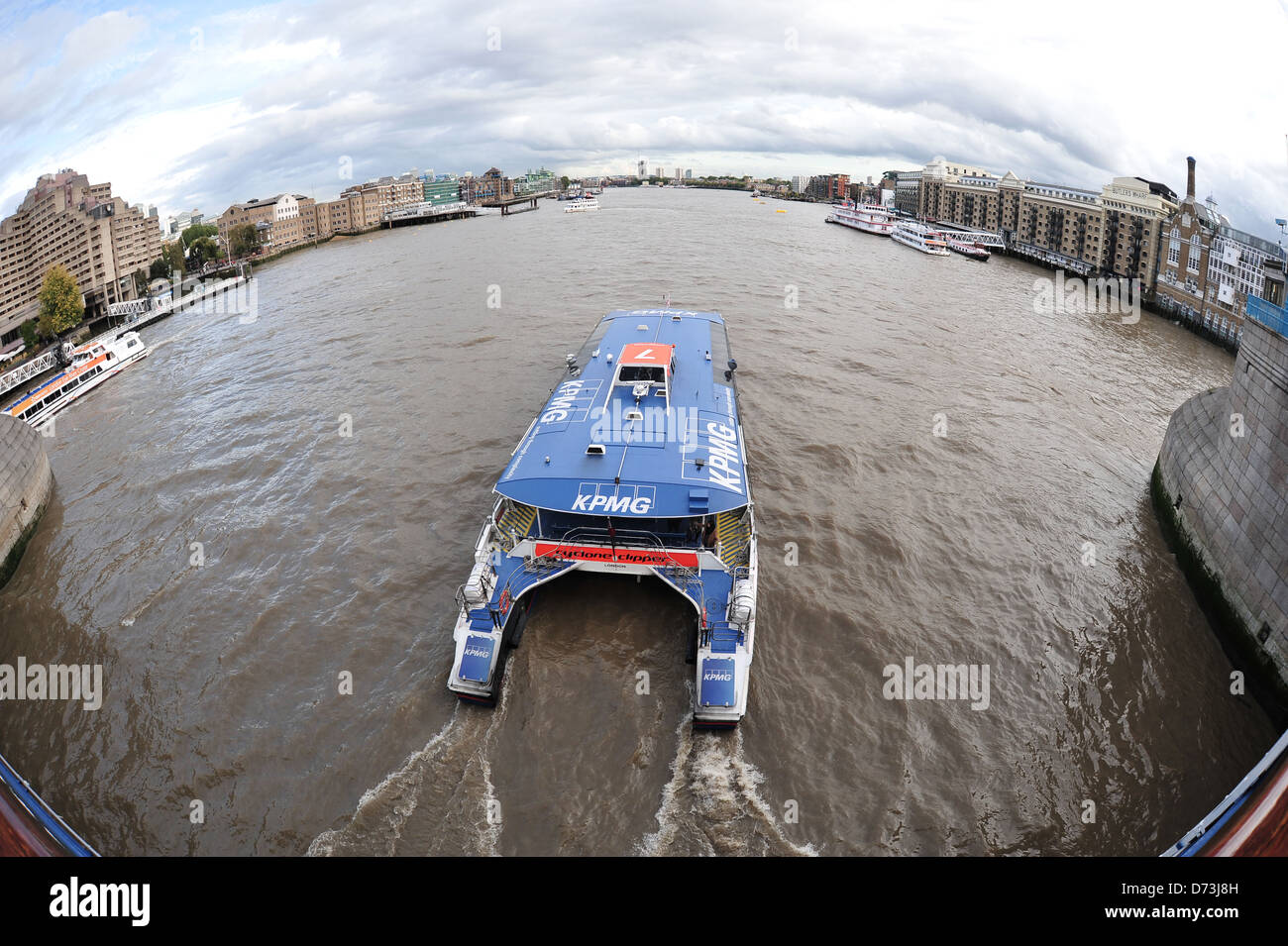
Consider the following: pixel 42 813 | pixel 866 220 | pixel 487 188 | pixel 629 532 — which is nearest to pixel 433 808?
pixel 42 813

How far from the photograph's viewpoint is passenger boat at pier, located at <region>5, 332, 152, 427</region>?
24609 mm

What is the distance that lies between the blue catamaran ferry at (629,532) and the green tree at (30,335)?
3813 centimetres

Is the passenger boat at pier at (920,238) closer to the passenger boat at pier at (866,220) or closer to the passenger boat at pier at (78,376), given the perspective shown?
the passenger boat at pier at (866,220)

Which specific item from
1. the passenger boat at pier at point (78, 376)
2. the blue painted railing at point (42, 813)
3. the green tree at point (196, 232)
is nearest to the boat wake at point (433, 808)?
the blue painted railing at point (42, 813)

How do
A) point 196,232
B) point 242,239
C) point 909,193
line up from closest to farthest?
point 242,239, point 196,232, point 909,193

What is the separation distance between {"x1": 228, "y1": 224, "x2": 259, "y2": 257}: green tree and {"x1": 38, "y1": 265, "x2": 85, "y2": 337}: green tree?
3434cm

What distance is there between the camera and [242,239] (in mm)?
71562

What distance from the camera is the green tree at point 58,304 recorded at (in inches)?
1454

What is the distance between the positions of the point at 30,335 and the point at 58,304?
2585mm

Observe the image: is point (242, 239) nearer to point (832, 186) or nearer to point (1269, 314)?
point (1269, 314)

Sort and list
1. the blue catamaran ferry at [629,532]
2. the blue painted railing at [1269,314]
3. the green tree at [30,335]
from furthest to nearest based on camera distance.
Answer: the green tree at [30,335], the blue painted railing at [1269,314], the blue catamaran ferry at [629,532]
